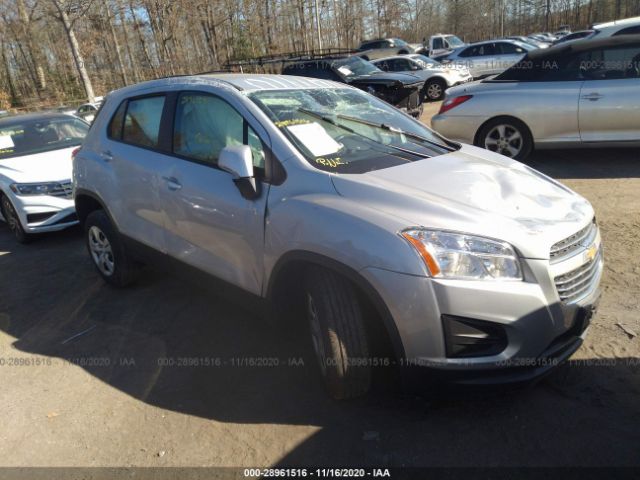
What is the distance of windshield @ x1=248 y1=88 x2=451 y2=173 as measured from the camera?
288 cm

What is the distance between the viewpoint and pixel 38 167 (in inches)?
246

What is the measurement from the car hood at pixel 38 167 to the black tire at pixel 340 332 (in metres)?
4.87

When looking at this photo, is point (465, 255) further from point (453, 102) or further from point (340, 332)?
point (453, 102)

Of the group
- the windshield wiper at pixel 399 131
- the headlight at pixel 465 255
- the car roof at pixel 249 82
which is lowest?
the headlight at pixel 465 255

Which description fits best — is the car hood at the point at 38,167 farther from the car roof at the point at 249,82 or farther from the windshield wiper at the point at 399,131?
the windshield wiper at the point at 399,131

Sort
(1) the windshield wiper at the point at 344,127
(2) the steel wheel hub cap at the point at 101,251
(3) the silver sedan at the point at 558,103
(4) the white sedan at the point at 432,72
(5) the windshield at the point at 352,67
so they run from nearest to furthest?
(1) the windshield wiper at the point at 344,127 < (2) the steel wheel hub cap at the point at 101,251 < (3) the silver sedan at the point at 558,103 < (5) the windshield at the point at 352,67 < (4) the white sedan at the point at 432,72

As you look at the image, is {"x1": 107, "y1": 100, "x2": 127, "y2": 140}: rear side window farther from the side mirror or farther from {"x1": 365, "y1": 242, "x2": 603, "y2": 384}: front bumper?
{"x1": 365, "y1": 242, "x2": 603, "y2": 384}: front bumper

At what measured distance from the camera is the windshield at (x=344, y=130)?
2.88m

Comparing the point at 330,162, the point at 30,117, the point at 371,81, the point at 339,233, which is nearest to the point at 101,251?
the point at 330,162

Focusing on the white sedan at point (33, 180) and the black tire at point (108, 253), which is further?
the white sedan at point (33, 180)

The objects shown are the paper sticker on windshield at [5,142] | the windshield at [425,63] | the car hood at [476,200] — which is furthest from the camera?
the windshield at [425,63]

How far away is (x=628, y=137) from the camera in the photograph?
617 centimetres

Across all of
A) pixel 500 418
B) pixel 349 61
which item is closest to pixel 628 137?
pixel 500 418

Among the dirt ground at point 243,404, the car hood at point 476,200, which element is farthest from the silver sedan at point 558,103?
the car hood at point 476,200
